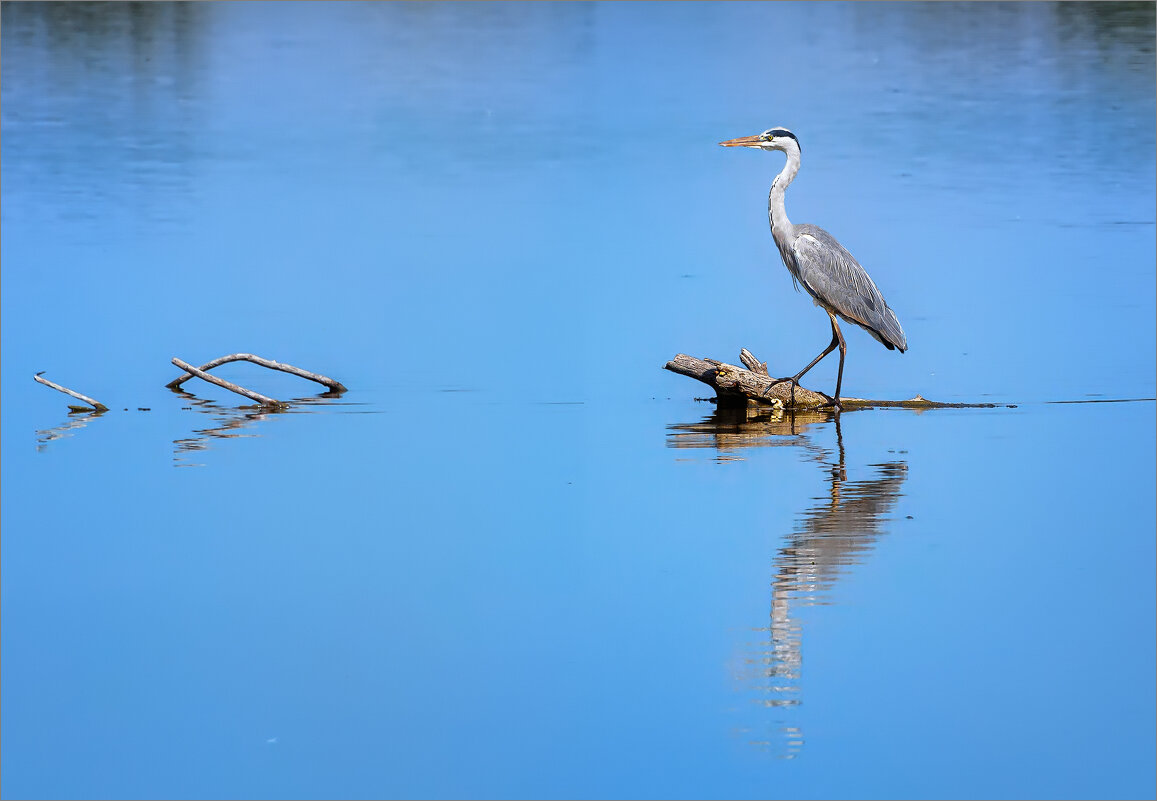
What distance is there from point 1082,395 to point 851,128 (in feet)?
55.4

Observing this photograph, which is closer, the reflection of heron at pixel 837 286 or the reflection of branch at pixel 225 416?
the reflection of branch at pixel 225 416

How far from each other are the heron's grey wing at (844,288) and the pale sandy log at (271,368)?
3750mm

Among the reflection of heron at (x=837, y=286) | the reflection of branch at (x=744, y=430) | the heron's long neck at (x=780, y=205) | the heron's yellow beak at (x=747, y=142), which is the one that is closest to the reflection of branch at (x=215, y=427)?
the reflection of branch at (x=744, y=430)

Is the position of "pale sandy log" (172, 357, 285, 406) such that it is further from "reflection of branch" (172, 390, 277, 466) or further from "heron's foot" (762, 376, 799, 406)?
"heron's foot" (762, 376, 799, 406)

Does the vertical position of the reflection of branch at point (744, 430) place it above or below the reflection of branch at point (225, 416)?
above

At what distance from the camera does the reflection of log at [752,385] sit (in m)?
13.0

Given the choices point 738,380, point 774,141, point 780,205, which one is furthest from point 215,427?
point 774,141

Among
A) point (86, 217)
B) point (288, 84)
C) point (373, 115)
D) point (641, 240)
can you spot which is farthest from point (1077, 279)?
point (288, 84)

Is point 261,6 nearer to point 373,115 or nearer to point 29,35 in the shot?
point 29,35

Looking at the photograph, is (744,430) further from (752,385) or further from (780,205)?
(780,205)

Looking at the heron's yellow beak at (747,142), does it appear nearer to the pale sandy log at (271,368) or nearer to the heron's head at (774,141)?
the heron's head at (774,141)

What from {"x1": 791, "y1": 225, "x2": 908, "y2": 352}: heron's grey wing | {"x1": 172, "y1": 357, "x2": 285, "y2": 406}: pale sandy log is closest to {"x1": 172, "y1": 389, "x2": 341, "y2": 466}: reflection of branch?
{"x1": 172, "y1": 357, "x2": 285, "y2": 406}: pale sandy log

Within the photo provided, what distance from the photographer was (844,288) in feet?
44.0

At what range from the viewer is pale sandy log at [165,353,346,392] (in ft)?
41.8
